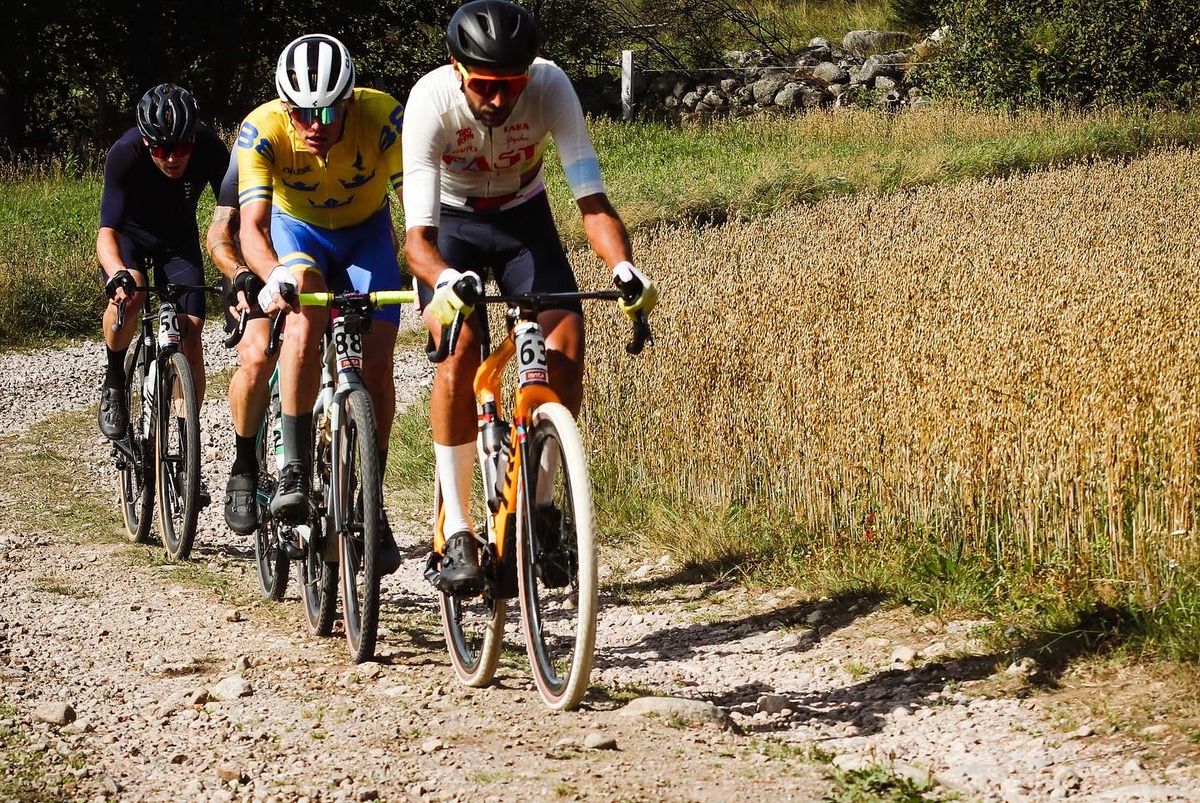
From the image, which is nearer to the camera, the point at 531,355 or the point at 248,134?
the point at 531,355

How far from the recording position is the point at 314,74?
540cm

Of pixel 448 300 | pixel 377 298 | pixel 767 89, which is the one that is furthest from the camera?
pixel 767 89

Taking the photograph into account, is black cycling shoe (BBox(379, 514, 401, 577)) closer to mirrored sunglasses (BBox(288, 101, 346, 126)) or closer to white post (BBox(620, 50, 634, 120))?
mirrored sunglasses (BBox(288, 101, 346, 126))

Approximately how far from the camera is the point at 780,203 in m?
18.3

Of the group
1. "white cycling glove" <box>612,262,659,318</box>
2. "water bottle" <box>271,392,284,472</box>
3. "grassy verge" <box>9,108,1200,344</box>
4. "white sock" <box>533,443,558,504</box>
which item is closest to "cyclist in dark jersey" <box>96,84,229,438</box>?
"water bottle" <box>271,392,284,472</box>

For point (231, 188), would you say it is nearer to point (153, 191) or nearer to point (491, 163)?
point (153, 191)

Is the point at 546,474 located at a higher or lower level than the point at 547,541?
higher

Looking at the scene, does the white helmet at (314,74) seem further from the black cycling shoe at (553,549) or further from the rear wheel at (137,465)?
the rear wheel at (137,465)

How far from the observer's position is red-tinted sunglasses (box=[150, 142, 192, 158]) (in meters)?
6.79

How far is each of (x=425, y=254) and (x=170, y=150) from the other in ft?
9.04

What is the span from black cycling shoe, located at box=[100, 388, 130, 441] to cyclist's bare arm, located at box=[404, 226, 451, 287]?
11.4 feet

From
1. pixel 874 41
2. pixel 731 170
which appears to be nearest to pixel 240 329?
pixel 731 170

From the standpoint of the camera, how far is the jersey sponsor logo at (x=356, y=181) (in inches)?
229

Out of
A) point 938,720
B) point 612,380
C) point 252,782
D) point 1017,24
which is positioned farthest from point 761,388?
point 1017,24
